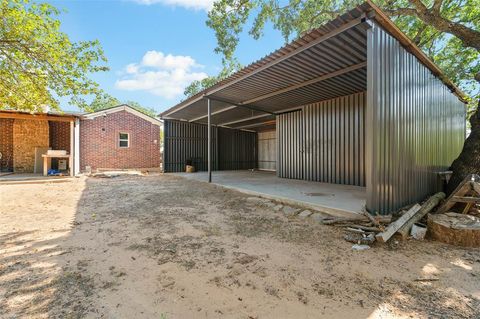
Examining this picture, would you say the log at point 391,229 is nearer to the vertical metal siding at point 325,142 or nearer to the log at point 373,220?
the log at point 373,220

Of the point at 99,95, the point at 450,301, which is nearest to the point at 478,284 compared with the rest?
the point at 450,301

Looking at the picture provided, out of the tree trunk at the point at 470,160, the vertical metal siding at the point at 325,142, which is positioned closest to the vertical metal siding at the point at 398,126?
the tree trunk at the point at 470,160

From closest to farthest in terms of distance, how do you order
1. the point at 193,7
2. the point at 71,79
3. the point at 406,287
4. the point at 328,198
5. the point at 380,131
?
1. the point at 406,287
2. the point at 380,131
3. the point at 328,198
4. the point at 71,79
5. the point at 193,7

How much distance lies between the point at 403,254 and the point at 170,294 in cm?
279

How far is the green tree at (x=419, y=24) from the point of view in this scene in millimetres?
5246

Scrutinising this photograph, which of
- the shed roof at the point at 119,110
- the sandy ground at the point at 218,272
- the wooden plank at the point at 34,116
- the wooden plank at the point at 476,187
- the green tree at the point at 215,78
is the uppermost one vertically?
the green tree at the point at 215,78

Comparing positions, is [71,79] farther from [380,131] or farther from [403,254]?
[403,254]

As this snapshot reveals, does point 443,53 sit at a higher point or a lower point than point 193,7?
lower

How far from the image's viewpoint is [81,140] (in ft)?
39.5

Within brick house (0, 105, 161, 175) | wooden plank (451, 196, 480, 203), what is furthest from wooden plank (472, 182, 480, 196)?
brick house (0, 105, 161, 175)

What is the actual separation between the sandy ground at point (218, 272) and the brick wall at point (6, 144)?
10225 millimetres

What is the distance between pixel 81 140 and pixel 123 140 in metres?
2.10

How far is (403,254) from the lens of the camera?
107 inches

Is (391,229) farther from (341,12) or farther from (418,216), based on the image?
(341,12)
